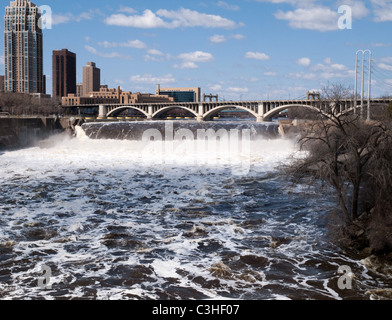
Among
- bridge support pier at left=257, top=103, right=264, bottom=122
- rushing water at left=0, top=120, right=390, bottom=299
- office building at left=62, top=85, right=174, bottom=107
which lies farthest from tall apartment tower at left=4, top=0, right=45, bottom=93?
rushing water at left=0, top=120, right=390, bottom=299

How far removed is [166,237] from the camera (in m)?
14.9

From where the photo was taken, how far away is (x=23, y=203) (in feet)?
65.5

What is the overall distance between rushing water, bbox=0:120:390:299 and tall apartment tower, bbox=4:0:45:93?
91300mm

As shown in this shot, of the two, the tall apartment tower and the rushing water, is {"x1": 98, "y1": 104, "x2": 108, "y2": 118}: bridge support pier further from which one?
the rushing water

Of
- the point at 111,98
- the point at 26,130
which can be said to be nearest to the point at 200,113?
the point at 26,130

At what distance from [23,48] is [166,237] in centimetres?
13487

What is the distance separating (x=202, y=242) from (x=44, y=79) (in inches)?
6875

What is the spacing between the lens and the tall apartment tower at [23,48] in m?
113

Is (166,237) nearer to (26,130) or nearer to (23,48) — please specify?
(26,130)

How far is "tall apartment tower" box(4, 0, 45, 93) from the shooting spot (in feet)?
371

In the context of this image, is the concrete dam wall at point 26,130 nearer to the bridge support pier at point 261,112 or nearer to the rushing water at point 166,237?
the rushing water at point 166,237

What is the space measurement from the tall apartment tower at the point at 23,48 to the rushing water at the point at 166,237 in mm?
91300
